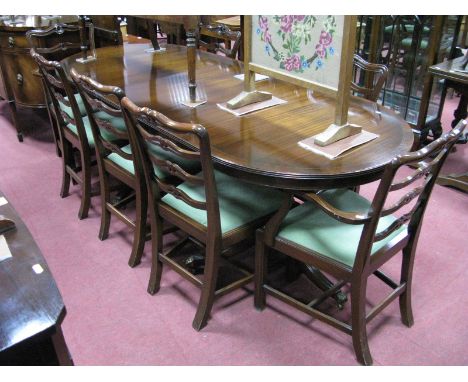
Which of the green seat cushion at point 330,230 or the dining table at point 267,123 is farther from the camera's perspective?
the green seat cushion at point 330,230

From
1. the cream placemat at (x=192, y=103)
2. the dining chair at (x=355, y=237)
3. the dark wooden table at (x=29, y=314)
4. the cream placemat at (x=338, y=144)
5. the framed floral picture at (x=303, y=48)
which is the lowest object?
the dining chair at (x=355, y=237)

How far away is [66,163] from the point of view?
8.79 feet

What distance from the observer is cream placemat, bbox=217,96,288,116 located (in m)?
1.83

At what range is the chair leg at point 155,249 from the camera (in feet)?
6.20

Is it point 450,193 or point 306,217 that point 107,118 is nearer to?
point 306,217

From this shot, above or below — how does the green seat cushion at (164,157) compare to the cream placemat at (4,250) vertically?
below

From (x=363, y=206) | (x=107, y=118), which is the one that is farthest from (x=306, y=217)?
(x=107, y=118)

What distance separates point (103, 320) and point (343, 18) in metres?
1.46

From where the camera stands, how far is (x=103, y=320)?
1.87 metres

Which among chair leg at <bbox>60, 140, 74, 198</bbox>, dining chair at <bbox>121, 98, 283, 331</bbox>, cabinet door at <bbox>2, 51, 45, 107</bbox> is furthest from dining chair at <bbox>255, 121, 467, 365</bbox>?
cabinet door at <bbox>2, 51, 45, 107</bbox>

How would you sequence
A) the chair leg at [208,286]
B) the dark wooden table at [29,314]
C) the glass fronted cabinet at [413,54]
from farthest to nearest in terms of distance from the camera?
the glass fronted cabinet at [413,54] < the chair leg at [208,286] < the dark wooden table at [29,314]

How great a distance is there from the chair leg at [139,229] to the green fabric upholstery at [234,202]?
0.20 meters

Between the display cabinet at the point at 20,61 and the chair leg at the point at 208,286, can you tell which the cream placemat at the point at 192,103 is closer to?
the chair leg at the point at 208,286

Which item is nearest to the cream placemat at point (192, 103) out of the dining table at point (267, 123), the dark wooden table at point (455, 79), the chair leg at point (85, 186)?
the dining table at point (267, 123)
